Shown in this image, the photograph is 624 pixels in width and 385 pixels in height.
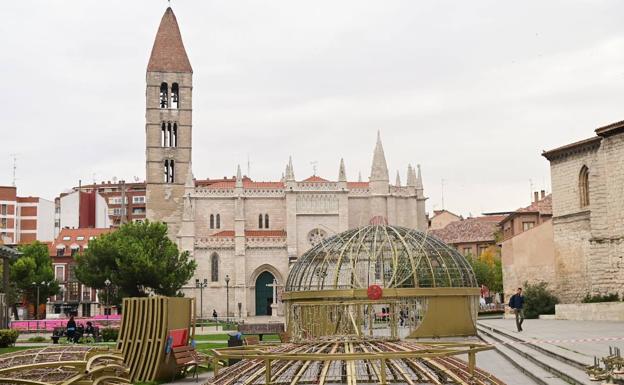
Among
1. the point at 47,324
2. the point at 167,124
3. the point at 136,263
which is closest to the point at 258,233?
the point at 167,124

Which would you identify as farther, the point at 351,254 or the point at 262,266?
the point at 262,266

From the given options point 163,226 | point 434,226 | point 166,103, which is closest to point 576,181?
point 163,226

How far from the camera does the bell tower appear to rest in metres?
68.9

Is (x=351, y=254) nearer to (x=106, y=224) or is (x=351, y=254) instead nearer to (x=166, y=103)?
(x=166, y=103)

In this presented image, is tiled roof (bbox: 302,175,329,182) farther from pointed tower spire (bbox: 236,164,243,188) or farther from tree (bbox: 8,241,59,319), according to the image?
tree (bbox: 8,241,59,319)

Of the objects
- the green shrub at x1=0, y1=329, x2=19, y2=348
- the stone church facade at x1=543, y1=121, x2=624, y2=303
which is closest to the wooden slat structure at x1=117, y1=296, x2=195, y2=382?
the green shrub at x1=0, y1=329, x2=19, y2=348

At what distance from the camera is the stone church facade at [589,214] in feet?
95.7

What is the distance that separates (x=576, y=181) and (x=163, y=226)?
2751 cm

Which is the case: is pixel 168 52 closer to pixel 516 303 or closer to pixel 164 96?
pixel 164 96

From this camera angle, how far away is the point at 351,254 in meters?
19.4

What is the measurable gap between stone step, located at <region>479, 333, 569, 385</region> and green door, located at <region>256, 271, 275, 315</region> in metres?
47.5

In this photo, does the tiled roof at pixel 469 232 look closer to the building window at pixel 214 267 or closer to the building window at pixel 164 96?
the building window at pixel 214 267

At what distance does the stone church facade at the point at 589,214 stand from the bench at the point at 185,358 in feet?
58.4

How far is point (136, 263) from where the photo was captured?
48375 mm
